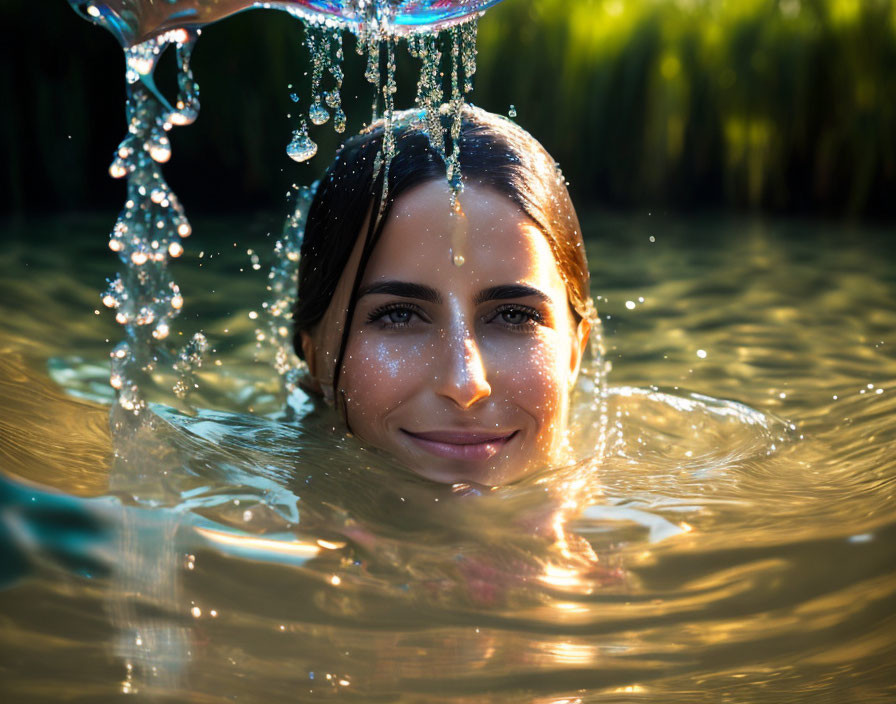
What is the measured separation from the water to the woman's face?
0.31 feet

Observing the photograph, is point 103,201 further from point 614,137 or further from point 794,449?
point 794,449

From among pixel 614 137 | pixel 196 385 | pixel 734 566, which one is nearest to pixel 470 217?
pixel 734 566

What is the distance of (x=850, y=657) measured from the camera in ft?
5.58

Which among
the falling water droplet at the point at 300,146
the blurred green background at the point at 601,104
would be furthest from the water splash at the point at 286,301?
the blurred green background at the point at 601,104

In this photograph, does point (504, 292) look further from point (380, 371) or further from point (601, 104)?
point (601, 104)

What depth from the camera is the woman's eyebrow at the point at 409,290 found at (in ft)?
7.39

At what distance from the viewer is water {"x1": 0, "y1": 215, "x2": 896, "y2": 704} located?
1.59 metres

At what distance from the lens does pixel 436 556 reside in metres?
1.98

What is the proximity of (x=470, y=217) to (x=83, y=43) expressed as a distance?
4.05 metres

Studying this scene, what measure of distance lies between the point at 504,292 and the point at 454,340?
0.16m

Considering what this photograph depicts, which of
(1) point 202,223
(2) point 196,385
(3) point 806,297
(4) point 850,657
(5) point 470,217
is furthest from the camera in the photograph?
(1) point 202,223

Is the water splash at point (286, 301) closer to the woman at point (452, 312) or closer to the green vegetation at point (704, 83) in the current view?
the woman at point (452, 312)

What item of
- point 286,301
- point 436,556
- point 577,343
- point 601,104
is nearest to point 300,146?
point 577,343

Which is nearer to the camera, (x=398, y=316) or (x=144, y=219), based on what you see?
(x=398, y=316)
